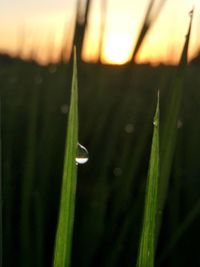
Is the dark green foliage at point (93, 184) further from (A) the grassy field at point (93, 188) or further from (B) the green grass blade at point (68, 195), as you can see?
(B) the green grass blade at point (68, 195)

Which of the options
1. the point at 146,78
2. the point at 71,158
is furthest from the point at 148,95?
the point at 71,158

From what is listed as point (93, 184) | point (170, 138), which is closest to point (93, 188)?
point (93, 184)

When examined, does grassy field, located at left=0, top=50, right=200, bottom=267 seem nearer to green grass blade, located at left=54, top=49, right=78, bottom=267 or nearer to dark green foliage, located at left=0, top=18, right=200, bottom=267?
dark green foliage, located at left=0, top=18, right=200, bottom=267

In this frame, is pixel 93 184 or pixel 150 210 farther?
pixel 93 184

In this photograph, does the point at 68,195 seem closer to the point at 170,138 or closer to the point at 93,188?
the point at 170,138

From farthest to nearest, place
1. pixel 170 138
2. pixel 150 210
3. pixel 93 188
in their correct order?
pixel 93 188
pixel 170 138
pixel 150 210

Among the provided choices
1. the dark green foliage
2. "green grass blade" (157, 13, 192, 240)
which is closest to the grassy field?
the dark green foliage

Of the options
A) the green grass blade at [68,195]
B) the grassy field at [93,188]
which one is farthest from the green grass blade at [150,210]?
the grassy field at [93,188]

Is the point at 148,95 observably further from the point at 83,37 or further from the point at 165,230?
the point at 83,37

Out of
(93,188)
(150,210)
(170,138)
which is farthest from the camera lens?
(93,188)
